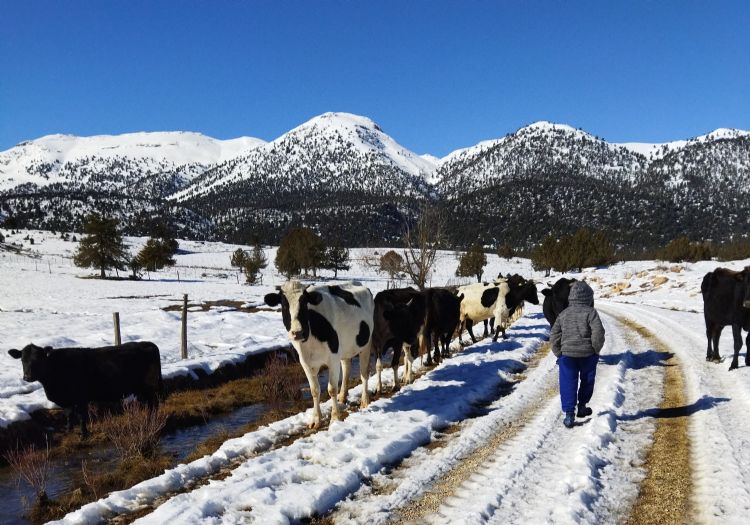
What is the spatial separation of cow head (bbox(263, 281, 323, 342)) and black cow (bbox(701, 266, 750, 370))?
9.43 metres

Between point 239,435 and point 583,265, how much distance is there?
251ft

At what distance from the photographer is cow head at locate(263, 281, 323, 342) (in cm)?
806

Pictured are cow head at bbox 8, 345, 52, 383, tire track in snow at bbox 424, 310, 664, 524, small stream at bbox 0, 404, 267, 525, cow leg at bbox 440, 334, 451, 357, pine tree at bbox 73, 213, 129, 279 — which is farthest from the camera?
pine tree at bbox 73, 213, 129, 279

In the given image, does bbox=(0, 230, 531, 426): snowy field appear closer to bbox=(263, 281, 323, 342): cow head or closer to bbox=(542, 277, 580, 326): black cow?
bbox=(263, 281, 323, 342): cow head

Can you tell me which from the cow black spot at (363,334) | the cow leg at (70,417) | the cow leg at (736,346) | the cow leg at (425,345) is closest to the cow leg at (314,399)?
the cow black spot at (363,334)

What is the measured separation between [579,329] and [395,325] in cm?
524

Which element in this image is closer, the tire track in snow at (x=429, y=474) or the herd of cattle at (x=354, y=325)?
the tire track in snow at (x=429, y=474)

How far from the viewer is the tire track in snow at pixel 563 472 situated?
4.86 meters

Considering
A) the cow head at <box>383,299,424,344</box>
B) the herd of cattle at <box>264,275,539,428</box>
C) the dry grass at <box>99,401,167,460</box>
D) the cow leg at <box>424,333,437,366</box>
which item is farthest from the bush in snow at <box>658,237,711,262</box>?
the dry grass at <box>99,401,167,460</box>

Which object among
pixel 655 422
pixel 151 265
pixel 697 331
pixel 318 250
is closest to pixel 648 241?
pixel 318 250

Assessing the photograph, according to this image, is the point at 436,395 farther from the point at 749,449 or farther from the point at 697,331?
the point at 697,331

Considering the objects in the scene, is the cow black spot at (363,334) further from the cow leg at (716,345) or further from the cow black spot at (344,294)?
the cow leg at (716,345)

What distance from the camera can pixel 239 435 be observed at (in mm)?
8883

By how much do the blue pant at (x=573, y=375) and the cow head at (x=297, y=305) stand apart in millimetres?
3963
